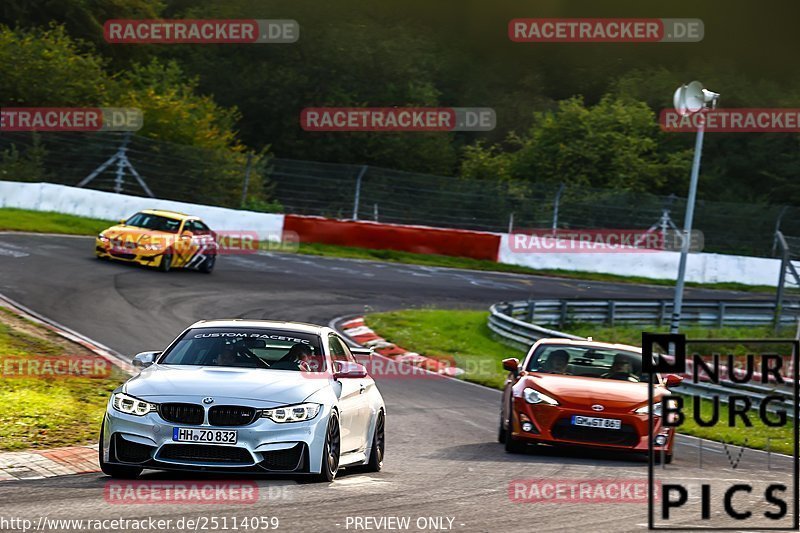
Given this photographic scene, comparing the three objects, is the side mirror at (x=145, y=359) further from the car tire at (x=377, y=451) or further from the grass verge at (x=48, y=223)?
the grass verge at (x=48, y=223)

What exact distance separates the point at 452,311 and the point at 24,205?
13.2m

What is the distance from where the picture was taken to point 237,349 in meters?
10.2

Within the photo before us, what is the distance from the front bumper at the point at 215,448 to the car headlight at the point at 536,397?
430cm

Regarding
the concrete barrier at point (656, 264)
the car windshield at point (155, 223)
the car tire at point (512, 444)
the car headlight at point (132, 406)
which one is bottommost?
the car tire at point (512, 444)

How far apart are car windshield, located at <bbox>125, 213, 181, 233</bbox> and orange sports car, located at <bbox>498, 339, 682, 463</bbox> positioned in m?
15.1

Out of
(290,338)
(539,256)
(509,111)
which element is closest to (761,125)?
(509,111)

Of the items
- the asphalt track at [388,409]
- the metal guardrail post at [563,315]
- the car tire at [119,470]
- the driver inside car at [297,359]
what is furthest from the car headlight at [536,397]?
the metal guardrail post at [563,315]

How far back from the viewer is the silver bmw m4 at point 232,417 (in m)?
8.83

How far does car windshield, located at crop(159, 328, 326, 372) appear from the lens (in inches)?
396

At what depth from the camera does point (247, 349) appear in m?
10.2

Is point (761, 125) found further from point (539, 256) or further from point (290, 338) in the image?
point (290, 338)

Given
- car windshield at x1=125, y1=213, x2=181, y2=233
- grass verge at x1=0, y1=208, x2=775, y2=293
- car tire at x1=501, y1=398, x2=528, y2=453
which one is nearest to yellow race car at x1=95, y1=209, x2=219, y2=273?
car windshield at x1=125, y1=213, x2=181, y2=233

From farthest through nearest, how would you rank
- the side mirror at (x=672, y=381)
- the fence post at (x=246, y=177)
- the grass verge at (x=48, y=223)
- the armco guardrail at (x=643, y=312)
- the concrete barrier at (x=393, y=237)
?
the fence post at (x=246, y=177), the concrete barrier at (x=393, y=237), the grass verge at (x=48, y=223), the armco guardrail at (x=643, y=312), the side mirror at (x=672, y=381)

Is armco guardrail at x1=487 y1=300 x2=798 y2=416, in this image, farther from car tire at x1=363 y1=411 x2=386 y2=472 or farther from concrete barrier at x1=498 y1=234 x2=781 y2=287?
concrete barrier at x1=498 y1=234 x2=781 y2=287
